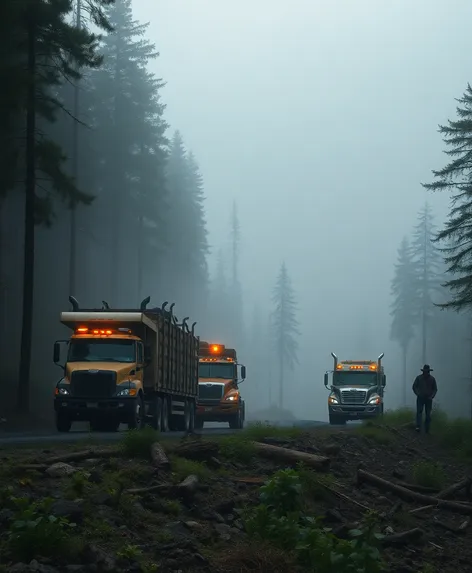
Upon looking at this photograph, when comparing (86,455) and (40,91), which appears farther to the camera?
(40,91)

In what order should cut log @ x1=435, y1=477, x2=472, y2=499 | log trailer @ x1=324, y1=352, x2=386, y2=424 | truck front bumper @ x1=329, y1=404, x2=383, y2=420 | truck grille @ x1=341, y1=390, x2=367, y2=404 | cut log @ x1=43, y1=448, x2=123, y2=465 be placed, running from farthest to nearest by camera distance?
truck grille @ x1=341, y1=390, x2=367, y2=404 → log trailer @ x1=324, y1=352, x2=386, y2=424 → truck front bumper @ x1=329, y1=404, x2=383, y2=420 → cut log @ x1=435, y1=477, x2=472, y2=499 → cut log @ x1=43, y1=448, x2=123, y2=465

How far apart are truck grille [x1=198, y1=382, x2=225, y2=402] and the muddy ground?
16108 mm

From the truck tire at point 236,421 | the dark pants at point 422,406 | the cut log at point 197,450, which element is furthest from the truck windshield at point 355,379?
the cut log at point 197,450

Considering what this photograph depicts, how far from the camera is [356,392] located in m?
41.0

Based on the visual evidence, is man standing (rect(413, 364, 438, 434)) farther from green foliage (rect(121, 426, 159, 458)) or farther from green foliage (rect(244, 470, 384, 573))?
green foliage (rect(244, 470, 384, 573))

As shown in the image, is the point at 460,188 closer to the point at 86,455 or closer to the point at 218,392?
the point at 218,392

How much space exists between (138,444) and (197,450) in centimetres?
111

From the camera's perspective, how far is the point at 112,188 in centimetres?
5650

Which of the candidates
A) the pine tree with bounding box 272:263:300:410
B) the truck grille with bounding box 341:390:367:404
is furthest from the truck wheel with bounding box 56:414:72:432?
the pine tree with bounding box 272:263:300:410

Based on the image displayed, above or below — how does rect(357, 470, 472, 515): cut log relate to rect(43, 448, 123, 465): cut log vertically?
below

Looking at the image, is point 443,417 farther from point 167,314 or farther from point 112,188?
point 112,188

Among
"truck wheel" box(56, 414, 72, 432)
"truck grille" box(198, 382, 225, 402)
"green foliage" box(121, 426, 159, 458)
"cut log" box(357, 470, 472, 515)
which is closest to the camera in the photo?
"green foliage" box(121, 426, 159, 458)

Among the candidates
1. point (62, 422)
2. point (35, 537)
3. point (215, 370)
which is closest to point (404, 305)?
point (215, 370)

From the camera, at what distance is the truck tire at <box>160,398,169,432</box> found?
28.5m
